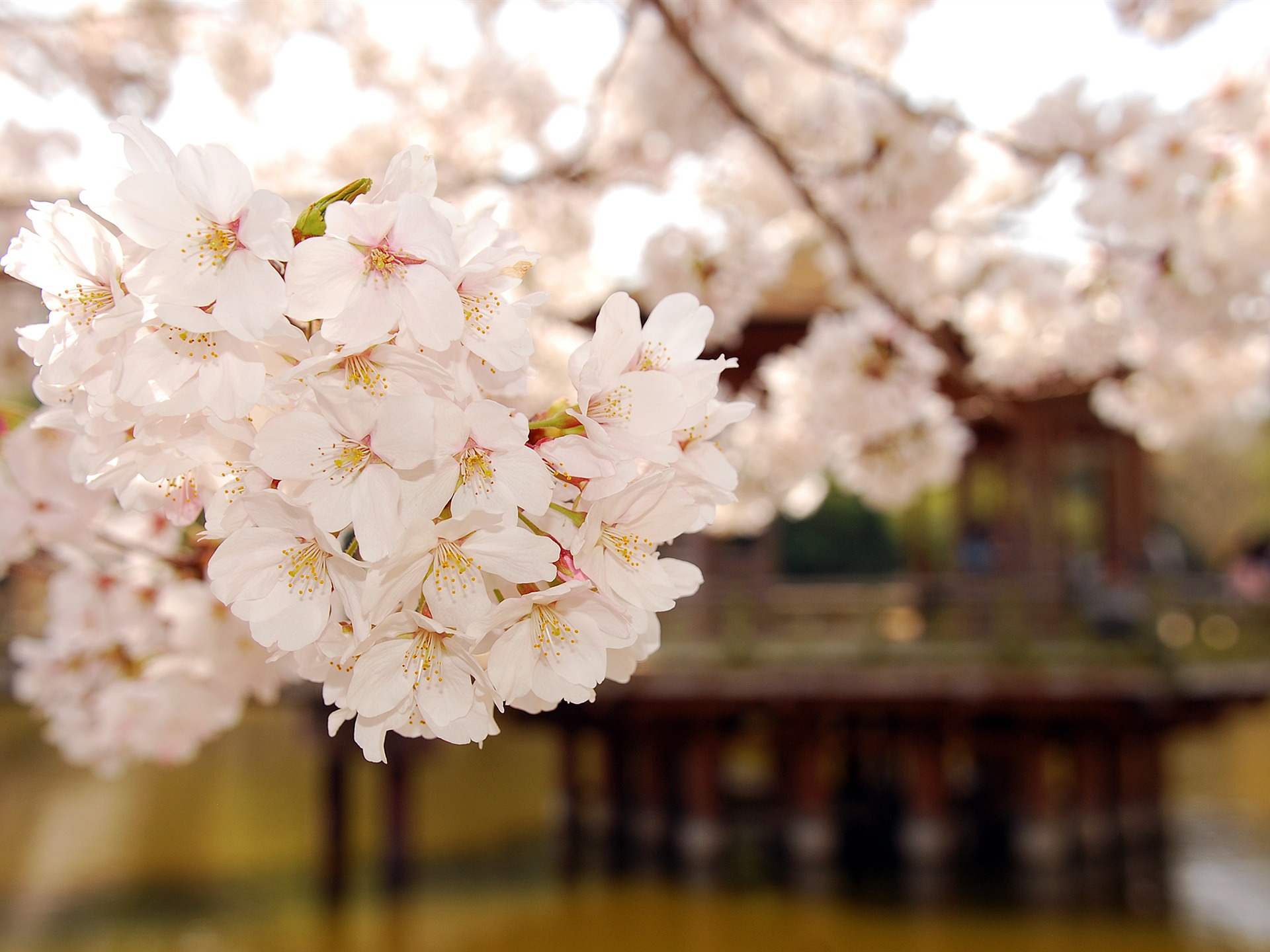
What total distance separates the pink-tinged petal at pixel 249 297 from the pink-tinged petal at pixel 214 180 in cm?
5

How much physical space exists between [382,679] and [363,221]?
374 mm

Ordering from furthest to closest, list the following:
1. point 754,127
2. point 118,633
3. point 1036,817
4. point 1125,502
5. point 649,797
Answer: point 1125,502 < point 649,797 < point 1036,817 < point 754,127 < point 118,633

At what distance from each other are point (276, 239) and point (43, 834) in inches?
580

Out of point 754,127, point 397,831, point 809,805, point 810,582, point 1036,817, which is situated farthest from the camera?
point 810,582

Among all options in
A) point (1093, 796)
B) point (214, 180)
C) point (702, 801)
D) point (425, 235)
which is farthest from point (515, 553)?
point (1093, 796)

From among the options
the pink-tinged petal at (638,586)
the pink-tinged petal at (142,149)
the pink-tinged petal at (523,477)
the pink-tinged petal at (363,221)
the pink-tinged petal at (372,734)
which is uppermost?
the pink-tinged petal at (142,149)

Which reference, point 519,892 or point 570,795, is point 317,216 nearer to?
point 519,892

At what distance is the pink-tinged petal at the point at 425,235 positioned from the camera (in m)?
0.85

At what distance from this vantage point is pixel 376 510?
2.75 feet

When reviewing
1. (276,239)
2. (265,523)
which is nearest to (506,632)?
(265,523)

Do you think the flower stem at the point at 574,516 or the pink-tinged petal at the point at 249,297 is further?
the flower stem at the point at 574,516

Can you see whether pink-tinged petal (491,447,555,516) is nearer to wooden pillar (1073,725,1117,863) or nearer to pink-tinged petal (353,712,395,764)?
pink-tinged petal (353,712,395,764)

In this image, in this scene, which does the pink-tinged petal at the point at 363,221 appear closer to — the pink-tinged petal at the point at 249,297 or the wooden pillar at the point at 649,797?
the pink-tinged petal at the point at 249,297

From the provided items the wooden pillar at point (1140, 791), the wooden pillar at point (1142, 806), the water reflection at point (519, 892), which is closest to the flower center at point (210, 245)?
the water reflection at point (519, 892)
